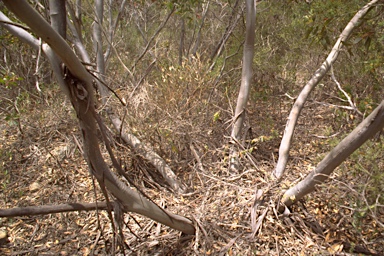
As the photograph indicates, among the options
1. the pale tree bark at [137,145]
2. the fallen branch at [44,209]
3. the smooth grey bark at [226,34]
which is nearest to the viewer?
the fallen branch at [44,209]

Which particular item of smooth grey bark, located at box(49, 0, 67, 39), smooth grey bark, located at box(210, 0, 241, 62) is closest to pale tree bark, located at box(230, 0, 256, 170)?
smooth grey bark, located at box(210, 0, 241, 62)

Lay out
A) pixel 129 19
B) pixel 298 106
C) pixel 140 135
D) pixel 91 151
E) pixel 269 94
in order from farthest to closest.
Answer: pixel 129 19 → pixel 269 94 → pixel 140 135 → pixel 298 106 → pixel 91 151

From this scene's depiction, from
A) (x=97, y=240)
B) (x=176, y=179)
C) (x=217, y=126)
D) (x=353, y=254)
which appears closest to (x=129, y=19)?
(x=217, y=126)

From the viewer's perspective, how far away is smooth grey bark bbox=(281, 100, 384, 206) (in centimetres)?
195

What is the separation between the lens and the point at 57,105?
4.73 meters

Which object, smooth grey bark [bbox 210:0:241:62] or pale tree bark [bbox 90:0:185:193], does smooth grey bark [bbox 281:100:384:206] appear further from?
smooth grey bark [bbox 210:0:241:62]

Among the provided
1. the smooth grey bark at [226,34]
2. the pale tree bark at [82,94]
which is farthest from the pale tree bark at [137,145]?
the smooth grey bark at [226,34]

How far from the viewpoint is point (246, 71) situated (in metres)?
3.71

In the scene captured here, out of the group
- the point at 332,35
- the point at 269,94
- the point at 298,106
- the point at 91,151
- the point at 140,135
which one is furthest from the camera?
the point at 269,94

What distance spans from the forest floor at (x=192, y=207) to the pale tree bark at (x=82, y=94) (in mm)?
184

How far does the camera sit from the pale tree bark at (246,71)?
3.47 m

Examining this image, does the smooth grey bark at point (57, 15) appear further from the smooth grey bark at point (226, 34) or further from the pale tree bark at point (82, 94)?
the smooth grey bark at point (226, 34)

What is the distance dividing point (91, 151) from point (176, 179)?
1.78 metres

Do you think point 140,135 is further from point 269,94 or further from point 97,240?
point 269,94
